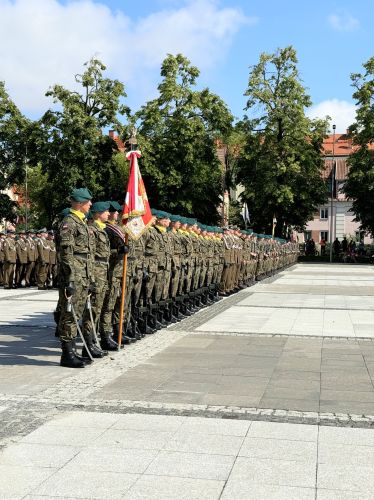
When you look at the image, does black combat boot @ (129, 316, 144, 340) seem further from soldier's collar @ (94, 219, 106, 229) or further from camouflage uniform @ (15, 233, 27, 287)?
camouflage uniform @ (15, 233, 27, 287)

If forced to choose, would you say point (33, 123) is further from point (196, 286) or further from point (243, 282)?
point (196, 286)

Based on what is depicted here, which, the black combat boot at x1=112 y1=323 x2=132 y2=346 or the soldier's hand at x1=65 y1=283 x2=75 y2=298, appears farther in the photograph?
the black combat boot at x1=112 y1=323 x2=132 y2=346

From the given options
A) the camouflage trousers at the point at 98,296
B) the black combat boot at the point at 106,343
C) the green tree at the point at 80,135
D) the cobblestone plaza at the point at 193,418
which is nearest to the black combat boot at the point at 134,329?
the cobblestone plaza at the point at 193,418

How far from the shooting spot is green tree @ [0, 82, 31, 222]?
43.0 m

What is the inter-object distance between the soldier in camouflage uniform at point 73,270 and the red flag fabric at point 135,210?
154cm

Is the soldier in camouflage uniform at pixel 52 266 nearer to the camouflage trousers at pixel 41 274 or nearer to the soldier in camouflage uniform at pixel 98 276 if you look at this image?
the camouflage trousers at pixel 41 274

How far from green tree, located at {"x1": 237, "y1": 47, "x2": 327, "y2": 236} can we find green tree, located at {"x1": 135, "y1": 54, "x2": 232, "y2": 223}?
4068mm

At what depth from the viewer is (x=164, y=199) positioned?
4581cm

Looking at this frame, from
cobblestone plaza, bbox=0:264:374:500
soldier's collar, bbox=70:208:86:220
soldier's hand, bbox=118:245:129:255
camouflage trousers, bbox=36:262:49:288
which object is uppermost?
soldier's collar, bbox=70:208:86:220

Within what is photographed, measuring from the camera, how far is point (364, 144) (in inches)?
2000

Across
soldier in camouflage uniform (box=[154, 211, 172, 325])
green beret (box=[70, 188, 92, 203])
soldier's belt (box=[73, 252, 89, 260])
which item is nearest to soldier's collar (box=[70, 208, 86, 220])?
green beret (box=[70, 188, 92, 203])

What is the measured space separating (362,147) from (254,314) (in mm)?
39435

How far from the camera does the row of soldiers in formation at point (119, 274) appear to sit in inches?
318

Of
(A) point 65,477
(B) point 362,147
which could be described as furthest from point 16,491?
(B) point 362,147
